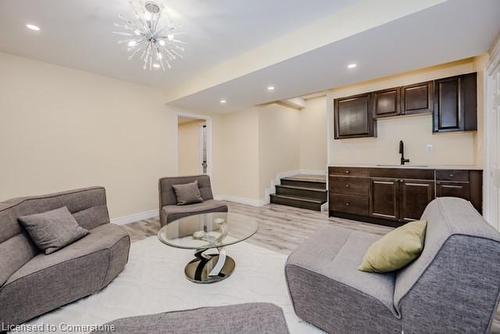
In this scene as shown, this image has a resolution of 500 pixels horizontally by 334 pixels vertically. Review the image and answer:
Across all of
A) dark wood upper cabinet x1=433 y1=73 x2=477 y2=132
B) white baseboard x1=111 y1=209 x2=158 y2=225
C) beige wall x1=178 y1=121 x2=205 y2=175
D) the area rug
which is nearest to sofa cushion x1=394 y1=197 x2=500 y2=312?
the area rug

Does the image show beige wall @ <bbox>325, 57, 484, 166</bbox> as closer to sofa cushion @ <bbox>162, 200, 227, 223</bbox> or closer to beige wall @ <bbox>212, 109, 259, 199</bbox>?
beige wall @ <bbox>212, 109, 259, 199</bbox>

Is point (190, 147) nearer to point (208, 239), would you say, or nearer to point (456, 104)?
point (208, 239)

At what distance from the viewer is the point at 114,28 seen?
92.0 inches

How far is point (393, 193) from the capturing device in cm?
333

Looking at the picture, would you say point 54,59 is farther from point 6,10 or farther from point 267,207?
point 267,207

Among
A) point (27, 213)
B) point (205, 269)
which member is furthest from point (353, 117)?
point (27, 213)

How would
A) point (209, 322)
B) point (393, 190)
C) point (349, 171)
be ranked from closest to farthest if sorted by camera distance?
point (209, 322) → point (393, 190) → point (349, 171)

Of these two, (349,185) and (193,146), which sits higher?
(193,146)

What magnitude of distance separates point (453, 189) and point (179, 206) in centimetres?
395

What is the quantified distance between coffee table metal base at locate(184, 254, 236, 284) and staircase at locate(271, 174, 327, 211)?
2695 millimetres

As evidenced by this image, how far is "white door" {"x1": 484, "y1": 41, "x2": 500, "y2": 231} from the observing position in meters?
2.30

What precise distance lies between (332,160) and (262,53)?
2.70 meters

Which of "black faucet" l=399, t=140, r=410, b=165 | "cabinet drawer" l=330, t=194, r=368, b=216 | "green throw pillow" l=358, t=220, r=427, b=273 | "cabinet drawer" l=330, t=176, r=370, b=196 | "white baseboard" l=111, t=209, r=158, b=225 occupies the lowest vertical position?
"white baseboard" l=111, t=209, r=158, b=225

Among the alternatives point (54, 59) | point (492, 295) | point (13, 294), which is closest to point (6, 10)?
point (54, 59)
